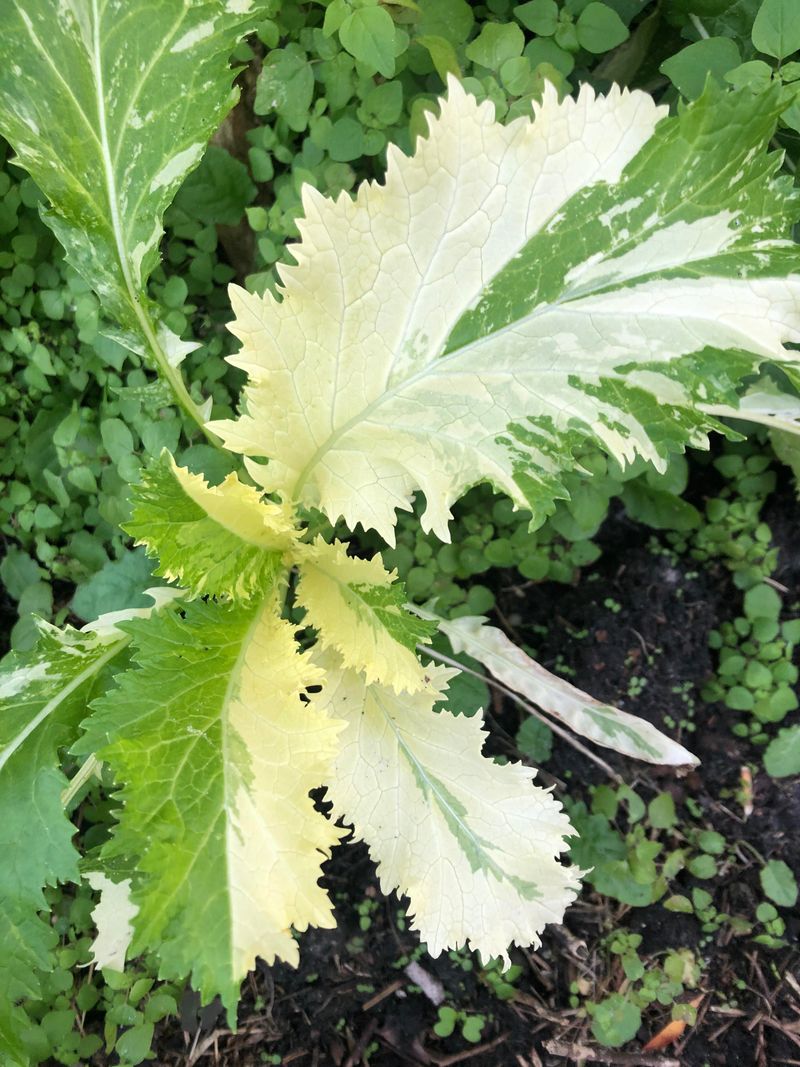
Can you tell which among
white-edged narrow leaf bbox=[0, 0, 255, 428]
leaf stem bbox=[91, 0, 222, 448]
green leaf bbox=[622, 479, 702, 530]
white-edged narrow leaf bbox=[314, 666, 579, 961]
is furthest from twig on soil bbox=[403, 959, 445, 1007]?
white-edged narrow leaf bbox=[0, 0, 255, 428]

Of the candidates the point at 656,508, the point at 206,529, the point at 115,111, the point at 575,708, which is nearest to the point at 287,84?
the point at 115,111

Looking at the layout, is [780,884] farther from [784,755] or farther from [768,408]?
[768,408]

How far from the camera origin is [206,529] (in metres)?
1.08

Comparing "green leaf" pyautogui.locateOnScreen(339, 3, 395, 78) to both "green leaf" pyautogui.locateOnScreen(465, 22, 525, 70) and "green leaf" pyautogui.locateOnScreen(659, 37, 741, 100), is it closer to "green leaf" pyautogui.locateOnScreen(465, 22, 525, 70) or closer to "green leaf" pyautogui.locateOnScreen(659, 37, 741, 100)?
"green leaf" pyautogui.locateOnScreen(465, 22, 525, 70)

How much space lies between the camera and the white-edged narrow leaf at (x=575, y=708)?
4.18ft

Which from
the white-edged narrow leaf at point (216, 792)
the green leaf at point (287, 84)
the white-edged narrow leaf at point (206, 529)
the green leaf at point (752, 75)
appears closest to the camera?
the white-edged narrow leaf at point (216, 792)

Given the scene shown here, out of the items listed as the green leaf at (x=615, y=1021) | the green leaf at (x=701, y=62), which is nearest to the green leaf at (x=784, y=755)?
the green leaf at (x=615, y=1021)

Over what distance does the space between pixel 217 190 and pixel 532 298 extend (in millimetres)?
725

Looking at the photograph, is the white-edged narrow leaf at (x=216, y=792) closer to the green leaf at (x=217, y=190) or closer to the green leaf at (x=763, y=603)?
the green leaf at (x=217, y=190)

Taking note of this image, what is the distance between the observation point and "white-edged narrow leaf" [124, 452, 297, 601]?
3.28 ft

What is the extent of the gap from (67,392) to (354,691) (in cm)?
80

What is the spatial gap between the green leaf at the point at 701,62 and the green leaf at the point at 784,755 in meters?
1.11

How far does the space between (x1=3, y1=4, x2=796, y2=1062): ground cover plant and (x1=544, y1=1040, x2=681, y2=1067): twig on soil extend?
19.2 inches

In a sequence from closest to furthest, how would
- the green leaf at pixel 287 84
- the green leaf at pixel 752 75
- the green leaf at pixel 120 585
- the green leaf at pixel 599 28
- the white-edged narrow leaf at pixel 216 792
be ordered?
1. the white-edged narrow leaf at pixel 216 792
2. the green leaf at pixel 752 75
3. the green leaf at pixel 599 28
4. the green leaf at pixel 287 84
5. the green leaf at pixel 120 585
